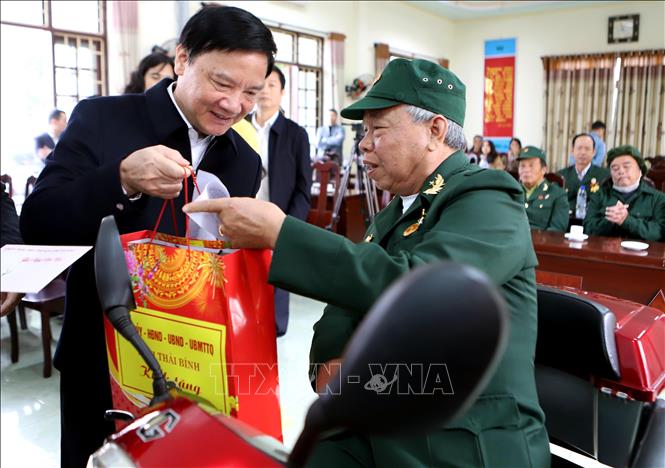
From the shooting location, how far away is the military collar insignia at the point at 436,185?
1027 millimetres

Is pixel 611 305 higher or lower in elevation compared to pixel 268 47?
lower

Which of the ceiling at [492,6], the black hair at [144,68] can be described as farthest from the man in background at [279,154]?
the ceiling at [492,6]

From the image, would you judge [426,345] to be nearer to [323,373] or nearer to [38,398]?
[323,373]

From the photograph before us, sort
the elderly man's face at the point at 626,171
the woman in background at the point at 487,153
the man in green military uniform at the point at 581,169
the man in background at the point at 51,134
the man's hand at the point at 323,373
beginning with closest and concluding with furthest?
the man's hand at the point at 323,373
the elderly man's face at the point at 626,171
the man in green military uniform at the point at 581,169
the man in background at the point at 51,134
the woman in background at the point at 487,153

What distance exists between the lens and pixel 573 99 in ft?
37.4

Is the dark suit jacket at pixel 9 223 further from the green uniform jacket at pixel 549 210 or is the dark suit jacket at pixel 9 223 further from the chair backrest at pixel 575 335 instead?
the green uniform jacket at pixel 549 210

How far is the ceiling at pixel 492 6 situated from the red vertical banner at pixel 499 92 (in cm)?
75

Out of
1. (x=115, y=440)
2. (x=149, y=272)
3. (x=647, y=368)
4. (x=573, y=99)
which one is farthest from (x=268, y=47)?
(x=573, y=99)

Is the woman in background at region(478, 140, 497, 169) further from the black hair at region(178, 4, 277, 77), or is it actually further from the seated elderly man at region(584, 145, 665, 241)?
the black hair at region(178, 4, 277, 77)

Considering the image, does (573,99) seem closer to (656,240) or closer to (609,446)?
(656,240)

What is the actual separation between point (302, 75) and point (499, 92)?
5.25m

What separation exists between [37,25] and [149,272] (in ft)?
20.5

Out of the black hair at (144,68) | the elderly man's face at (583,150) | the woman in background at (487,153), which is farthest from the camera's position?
the woman in background at (487,153)

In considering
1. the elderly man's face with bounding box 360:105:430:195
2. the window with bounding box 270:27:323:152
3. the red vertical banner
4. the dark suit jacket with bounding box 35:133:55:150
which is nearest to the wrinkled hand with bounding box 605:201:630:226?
the elderly man's face with bounding box 360:105:430:195
